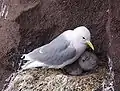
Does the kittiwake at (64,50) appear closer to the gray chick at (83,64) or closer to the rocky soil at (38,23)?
the gray chick at (83,64)

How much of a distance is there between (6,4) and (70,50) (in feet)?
2.07

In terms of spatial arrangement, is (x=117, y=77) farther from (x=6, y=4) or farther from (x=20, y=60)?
(x=6, y=4)

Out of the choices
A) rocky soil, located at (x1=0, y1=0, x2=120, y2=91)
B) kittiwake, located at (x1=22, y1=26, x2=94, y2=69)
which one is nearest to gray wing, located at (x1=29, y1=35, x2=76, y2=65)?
kittiwake, located at (x1=22, y1=26, x2=94, y2=69)

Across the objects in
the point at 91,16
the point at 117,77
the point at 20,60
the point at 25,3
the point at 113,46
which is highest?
the point at 25,3

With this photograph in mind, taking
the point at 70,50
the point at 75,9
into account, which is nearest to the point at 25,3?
the point at 75,9

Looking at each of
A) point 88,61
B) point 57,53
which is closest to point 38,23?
point 57,53

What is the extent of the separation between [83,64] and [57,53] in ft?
0.55

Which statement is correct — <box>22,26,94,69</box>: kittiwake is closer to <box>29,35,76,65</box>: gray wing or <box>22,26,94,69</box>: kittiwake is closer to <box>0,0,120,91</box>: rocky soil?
<box>29,35,76,65</box>: gray wing

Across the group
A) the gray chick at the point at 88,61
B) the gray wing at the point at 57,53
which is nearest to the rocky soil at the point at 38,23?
the gray chick at the point at 88,61

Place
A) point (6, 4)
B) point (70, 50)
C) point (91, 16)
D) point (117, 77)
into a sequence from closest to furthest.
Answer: point (117, 77) → point (70, 50) → point (91, 16) → point (6, 4)

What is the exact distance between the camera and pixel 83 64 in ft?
6.57

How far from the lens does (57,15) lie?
86.0 inches

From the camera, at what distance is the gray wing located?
6.41ft

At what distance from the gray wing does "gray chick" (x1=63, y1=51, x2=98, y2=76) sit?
79 millimetres
